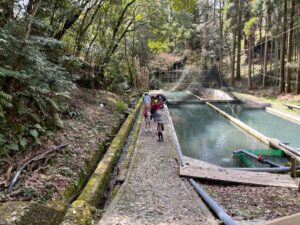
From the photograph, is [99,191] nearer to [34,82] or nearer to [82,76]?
[34,82]

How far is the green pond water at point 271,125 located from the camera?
1185 cm

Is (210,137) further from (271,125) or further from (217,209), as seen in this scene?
(217,209)

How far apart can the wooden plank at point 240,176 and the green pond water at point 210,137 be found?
2392 millimetres

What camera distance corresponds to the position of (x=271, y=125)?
14281 mm

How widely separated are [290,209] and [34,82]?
538 centimetres

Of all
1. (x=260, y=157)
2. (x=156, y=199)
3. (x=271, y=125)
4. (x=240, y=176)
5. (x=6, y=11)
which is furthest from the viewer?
(x=271, y=125)

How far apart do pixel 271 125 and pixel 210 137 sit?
12.4 ft

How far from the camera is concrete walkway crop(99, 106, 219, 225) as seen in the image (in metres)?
4.01

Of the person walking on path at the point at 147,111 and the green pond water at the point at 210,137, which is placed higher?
the person walking on path at the point at 147,111

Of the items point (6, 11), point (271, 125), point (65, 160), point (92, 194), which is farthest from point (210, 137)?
point (6, 11)

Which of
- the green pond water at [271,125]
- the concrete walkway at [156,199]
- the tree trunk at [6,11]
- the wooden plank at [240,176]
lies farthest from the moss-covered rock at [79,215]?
the green pond water at [271,125]

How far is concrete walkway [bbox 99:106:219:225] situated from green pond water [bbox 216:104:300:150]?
254 inches

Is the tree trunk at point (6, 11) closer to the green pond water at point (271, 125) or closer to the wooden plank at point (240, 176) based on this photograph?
the wooden plank at point (240, 176)

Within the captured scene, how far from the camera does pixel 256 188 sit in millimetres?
5879
